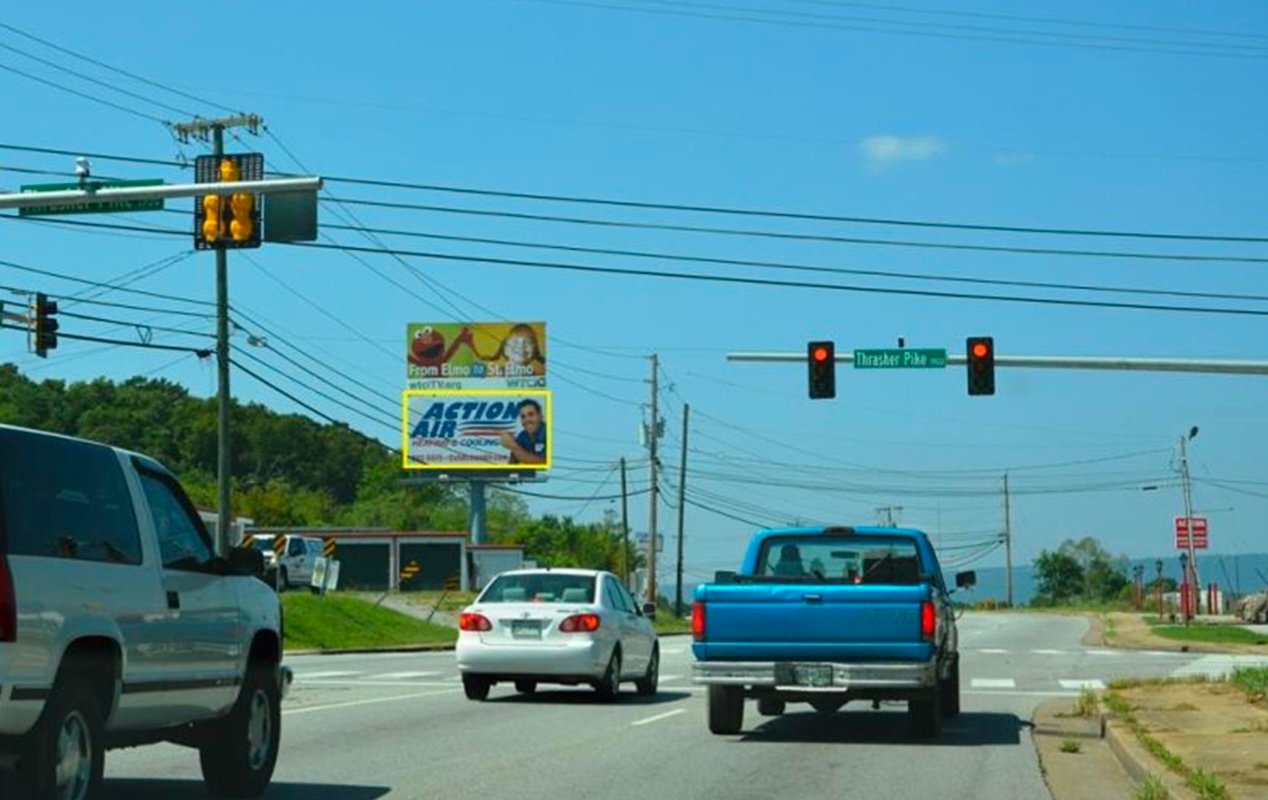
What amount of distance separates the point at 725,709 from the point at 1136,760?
466 centimetres

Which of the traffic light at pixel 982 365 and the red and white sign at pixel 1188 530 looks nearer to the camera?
the traffic light at pixel 982 365

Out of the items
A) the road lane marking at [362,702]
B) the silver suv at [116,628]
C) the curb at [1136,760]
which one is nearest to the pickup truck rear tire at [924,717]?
the curb at [1136,760]

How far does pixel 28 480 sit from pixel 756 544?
10.8 metres

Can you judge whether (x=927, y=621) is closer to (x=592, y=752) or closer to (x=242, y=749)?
(x=592, y=752)

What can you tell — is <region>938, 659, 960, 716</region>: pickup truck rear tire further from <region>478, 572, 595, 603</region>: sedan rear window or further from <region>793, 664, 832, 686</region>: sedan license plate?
<region>478, 572, 595, 603</region>: sedan rear window

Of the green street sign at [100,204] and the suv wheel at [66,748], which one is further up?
the green street sign at [100,204]

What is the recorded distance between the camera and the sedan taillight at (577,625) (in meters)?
22.2

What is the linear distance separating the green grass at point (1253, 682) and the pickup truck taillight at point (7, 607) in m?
15.2

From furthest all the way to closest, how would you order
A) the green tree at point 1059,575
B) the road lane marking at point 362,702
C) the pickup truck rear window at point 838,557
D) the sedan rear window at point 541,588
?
1. the green tree at point 1059,575
2. the sedan rear window at point 541,588
3. the road lane marking at point 362,702
4. the pickup truck rear window at point 838,557

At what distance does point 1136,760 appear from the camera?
14469 mm

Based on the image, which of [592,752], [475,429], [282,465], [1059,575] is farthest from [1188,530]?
[1059,575]

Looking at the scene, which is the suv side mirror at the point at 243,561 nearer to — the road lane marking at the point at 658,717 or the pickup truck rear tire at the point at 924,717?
the pickup truck rear tire at the point at 924,717

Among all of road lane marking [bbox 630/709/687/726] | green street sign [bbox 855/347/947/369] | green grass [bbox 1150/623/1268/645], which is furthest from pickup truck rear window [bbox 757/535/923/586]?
green grass [bbox 1150/623/1268/645]

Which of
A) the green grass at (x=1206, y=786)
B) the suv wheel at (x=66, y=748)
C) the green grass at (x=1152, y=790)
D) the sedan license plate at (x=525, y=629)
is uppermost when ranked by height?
the sedan license plate at (x=525, y=629)
